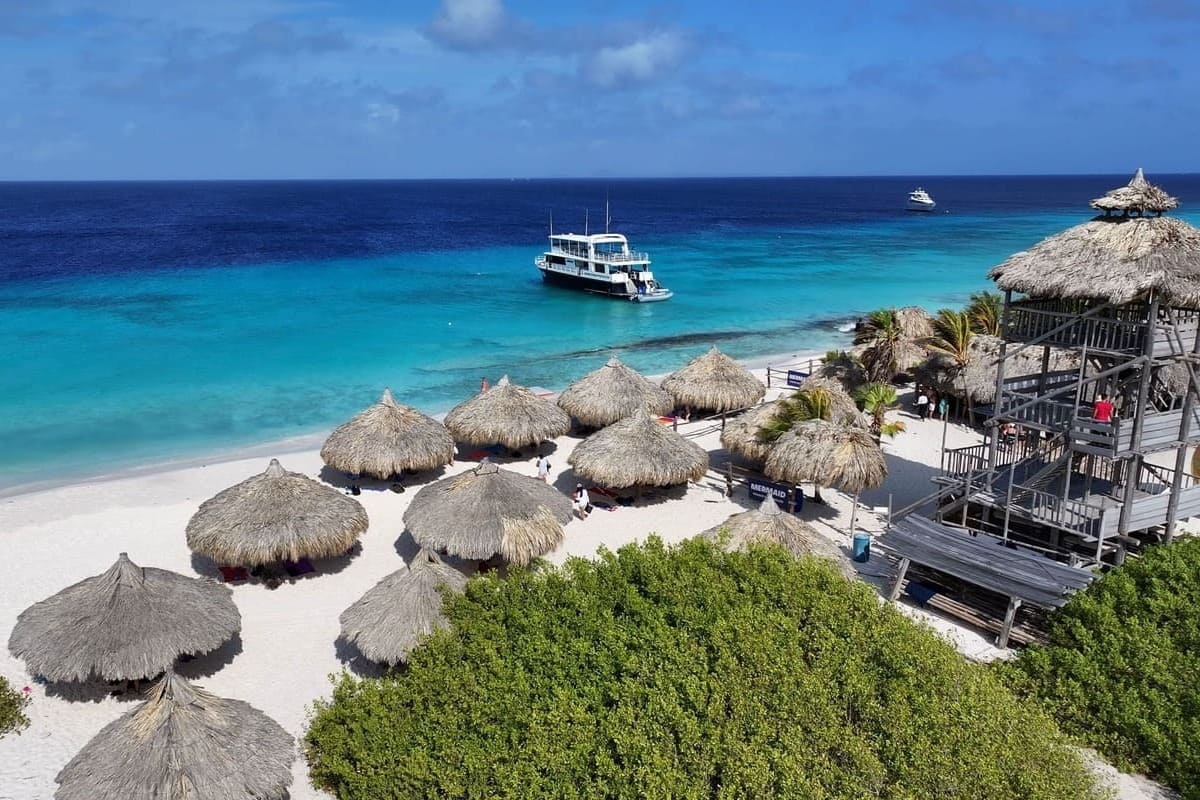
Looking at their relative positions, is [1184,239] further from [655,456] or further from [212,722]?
[212,722]

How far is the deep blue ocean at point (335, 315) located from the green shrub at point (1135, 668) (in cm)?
1958

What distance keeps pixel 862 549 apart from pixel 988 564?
9.03 ft

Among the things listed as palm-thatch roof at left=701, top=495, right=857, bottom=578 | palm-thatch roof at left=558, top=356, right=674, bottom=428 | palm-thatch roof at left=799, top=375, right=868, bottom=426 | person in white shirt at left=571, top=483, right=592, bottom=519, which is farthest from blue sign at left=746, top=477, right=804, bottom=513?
palm-thatch roof at left=558, top=356, right=674, bottom=428

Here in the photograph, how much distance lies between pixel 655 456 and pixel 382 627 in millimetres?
6938

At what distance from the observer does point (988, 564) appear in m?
11.5

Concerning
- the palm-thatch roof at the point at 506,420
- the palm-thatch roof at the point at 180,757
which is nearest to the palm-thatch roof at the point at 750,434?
the palm-thatch roof at the point at 506,420

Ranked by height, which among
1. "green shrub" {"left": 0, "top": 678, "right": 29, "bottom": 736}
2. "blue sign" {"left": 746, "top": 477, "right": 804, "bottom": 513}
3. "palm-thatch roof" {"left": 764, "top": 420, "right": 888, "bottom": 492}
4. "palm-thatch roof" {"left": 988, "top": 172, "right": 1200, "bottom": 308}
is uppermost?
"palm-thatch roof" {"left": 988, "top": 172, "right": 1200, "bottom": 308}

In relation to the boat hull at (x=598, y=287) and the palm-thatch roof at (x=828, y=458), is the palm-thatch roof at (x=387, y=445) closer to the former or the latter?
the palm-thatch roof at (x=828, y=458)

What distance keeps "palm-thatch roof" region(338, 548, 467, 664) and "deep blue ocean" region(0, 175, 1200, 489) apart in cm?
1272

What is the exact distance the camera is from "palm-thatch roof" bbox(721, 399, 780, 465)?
16.8m

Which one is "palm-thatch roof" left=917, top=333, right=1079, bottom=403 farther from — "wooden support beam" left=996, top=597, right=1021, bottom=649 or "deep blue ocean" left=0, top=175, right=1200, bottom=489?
"deep blue ocean" left=0, top=175, right=1200, bottom=489

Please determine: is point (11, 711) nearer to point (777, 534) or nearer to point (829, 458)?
point (777, 534)

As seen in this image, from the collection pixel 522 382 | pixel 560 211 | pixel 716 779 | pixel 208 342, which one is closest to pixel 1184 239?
pixel 716 779

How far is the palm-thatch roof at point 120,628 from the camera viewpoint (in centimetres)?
1033
